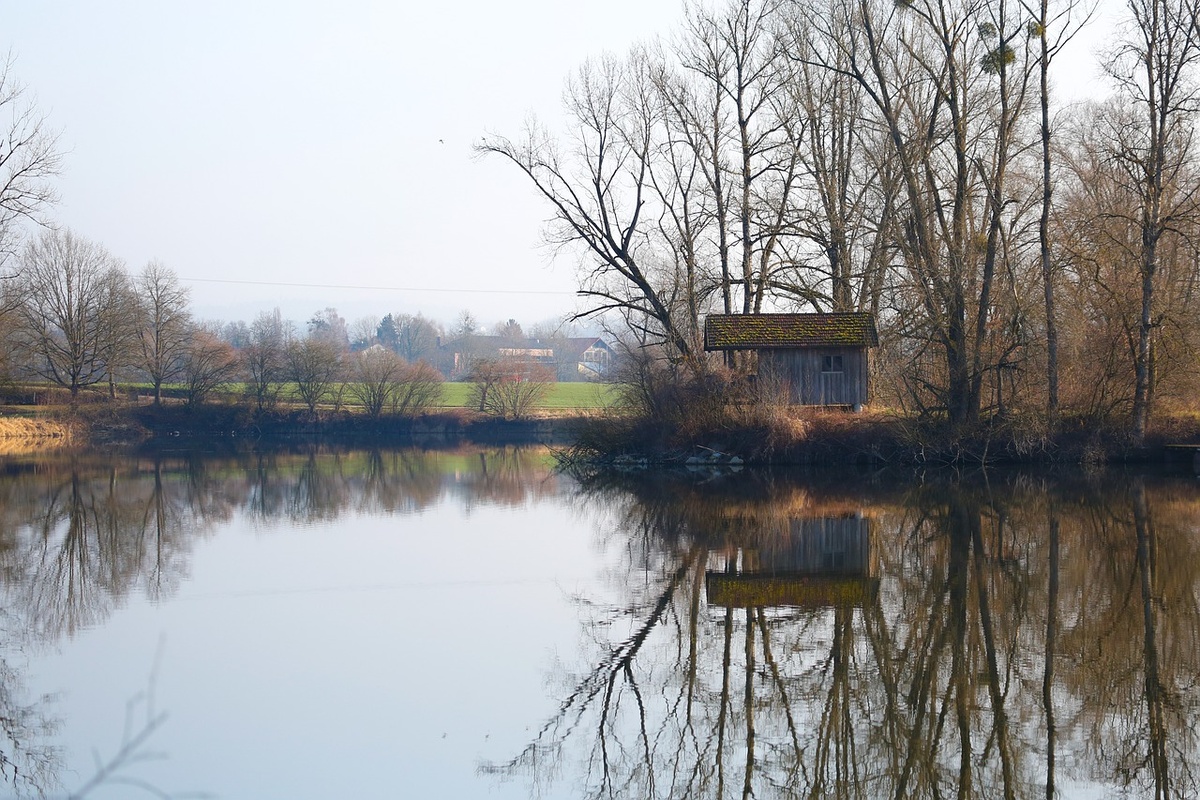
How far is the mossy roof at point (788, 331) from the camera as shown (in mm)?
31328

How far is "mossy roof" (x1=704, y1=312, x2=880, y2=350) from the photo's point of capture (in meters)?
31.3

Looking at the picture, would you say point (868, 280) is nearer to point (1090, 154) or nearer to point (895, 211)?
point (895, 211)

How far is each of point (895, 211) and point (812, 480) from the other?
836 cm

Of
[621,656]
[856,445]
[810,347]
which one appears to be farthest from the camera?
[810,347]

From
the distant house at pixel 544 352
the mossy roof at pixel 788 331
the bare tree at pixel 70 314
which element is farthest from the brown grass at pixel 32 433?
the distant house at pixel 544 352

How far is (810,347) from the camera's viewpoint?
3150 centimetres

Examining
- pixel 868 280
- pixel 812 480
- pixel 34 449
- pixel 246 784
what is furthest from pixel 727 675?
pixel 34 449

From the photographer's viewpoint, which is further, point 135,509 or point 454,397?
point 454,397

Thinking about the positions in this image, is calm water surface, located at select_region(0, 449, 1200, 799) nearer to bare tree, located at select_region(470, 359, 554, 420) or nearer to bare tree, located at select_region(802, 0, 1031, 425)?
bare tree, located at select_region(802, 0, 1031, 425)

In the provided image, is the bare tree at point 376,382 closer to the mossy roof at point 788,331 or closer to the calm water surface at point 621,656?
the mossy roof at point 788,331

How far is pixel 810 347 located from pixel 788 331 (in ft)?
2.52

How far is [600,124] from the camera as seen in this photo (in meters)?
33.1

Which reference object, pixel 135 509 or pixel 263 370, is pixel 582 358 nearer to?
pixel 263 370

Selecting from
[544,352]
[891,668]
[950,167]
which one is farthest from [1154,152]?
[544,352]
